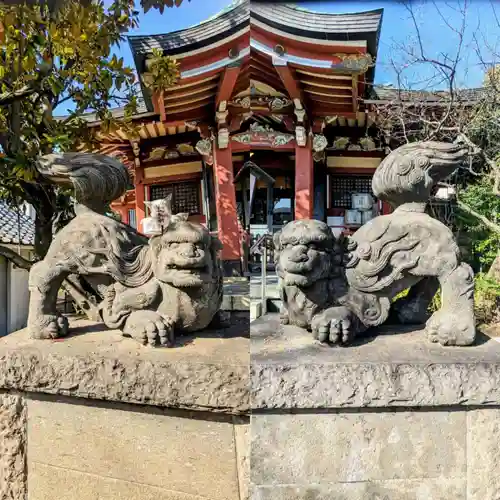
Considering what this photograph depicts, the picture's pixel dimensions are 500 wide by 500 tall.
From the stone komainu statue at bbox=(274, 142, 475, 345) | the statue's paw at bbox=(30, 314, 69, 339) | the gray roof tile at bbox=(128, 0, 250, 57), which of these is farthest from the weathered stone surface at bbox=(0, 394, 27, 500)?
the gray roof tile at bbox=(128, 0, 250, 57)

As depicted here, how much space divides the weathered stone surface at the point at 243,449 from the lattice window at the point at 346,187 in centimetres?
66

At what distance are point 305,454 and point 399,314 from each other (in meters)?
0.60

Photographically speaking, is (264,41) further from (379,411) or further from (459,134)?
(379,411)

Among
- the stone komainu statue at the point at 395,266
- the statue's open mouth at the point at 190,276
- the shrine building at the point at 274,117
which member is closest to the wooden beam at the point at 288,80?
the shrine building at the point at 274,117

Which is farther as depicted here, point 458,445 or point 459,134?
point 459,134

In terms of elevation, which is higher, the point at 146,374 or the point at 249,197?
the point at 249,197

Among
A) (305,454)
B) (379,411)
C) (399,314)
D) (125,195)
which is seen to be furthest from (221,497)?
(125,195)

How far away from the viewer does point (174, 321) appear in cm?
133

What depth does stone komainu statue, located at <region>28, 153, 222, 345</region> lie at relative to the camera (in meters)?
1.26

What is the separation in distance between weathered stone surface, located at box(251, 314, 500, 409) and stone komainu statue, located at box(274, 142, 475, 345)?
0.12m

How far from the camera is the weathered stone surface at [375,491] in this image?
1090 millimetres

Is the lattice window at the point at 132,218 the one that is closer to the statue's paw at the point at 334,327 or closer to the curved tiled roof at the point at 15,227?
the statue's paw at the point at 334,327

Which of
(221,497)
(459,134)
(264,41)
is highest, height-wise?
(264,41)

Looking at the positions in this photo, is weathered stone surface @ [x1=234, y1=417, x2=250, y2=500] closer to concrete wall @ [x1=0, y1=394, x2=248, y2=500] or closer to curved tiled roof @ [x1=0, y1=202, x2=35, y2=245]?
concrete wall @ [x1=0, y1=394, x2=248, y2=500]
